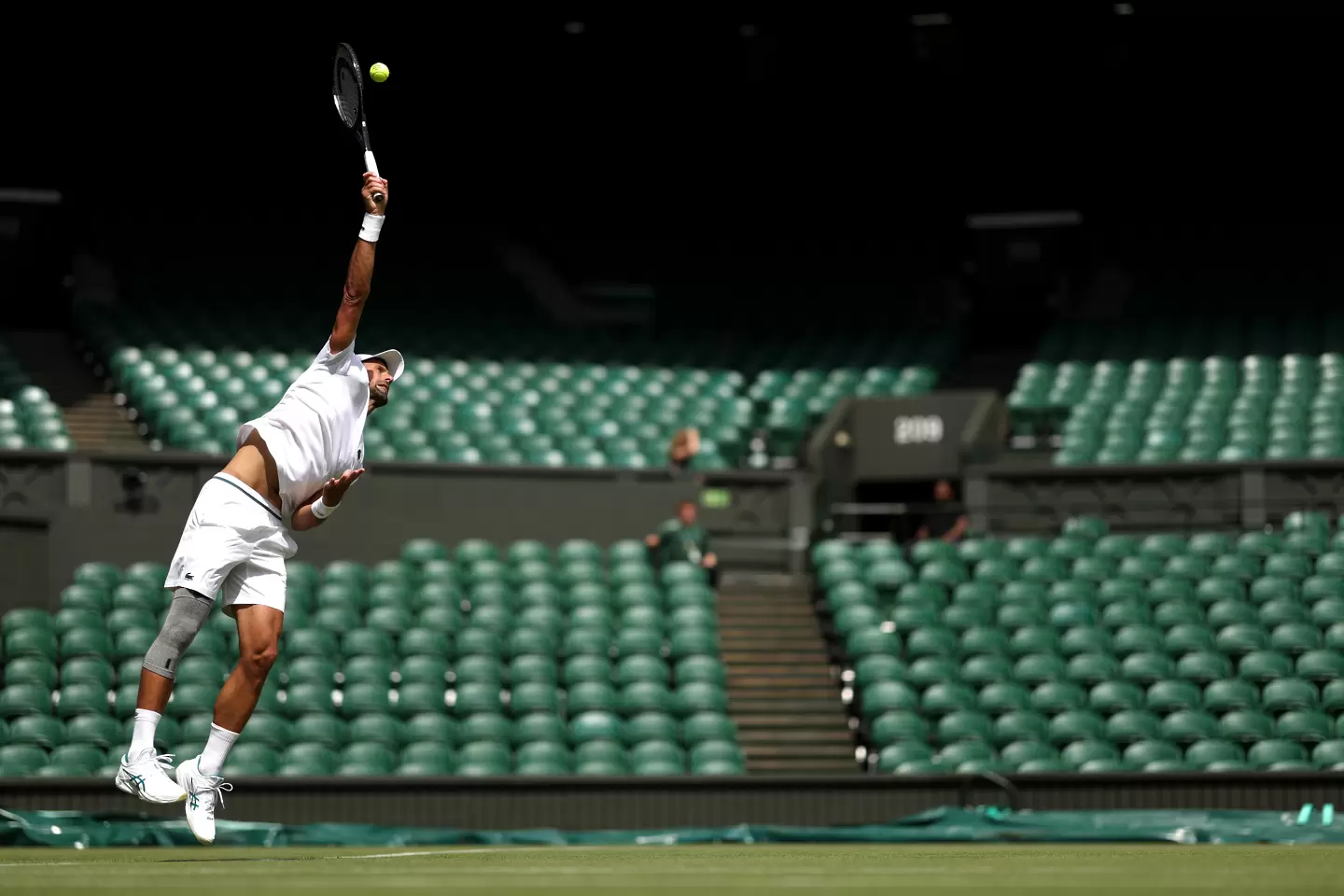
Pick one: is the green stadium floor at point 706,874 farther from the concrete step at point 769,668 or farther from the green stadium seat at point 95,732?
the concrete step at point 769,668

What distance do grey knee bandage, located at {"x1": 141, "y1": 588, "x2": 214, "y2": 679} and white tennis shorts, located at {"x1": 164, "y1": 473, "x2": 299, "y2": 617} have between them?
0.24 feet

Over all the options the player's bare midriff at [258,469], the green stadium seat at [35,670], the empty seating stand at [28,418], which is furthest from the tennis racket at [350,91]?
the empty seating stand at [28,418]

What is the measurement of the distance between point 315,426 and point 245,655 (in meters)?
1.01

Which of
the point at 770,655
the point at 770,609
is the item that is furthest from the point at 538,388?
the point at 770,655

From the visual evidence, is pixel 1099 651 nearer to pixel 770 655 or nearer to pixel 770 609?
pixel 770 655

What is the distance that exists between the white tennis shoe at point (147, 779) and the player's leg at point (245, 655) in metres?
0.12

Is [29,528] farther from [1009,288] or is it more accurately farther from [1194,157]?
[1194,157]

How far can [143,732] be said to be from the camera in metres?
7.24

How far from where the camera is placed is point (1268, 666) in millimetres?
15289

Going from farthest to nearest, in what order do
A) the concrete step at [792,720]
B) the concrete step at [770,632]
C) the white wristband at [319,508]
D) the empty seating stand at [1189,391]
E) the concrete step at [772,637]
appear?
1. the empty seating stand at [1189,391]
2. the concrete step at [770,632]
3. the concrete step at [772,637]
4. the concrete step at [792,720]
5. the white wristband at [319,508]

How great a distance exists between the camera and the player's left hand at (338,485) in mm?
7512

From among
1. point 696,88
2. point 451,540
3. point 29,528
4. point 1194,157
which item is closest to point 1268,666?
point 451,540

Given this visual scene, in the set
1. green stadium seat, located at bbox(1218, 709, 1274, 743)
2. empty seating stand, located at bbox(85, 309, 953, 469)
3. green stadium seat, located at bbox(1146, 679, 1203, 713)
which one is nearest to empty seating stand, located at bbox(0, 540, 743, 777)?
empty seating stand, located at bbox(85, 309, 953, 469)

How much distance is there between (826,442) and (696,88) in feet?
31.1
